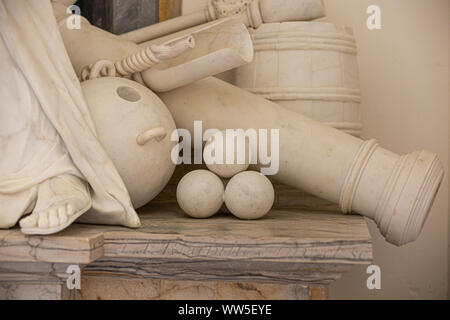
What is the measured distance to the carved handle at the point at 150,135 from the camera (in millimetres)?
1966

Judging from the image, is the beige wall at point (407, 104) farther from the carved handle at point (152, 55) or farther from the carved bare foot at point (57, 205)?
the carved bare foot at point (57, 205)

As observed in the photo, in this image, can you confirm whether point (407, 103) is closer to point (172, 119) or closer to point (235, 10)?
point (235, 10)

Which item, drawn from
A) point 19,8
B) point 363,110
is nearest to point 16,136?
point 19,8

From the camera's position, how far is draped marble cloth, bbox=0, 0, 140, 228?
6.09 feet

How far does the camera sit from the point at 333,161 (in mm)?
2170

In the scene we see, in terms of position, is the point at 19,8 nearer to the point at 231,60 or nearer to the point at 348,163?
the point at 231,60

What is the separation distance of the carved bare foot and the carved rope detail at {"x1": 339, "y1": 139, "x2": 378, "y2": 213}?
0.87m

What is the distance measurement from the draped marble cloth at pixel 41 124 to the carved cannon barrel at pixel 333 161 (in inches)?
19.3

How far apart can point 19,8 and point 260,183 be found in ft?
3.02

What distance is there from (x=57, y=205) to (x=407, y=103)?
183cm

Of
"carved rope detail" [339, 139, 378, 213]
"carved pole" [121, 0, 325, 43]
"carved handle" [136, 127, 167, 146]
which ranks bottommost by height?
"carved rope detail" [339, 139, 378, 213]

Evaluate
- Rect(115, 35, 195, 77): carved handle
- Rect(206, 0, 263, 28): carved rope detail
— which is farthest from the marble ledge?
Rect(206, 0, 263, 28): carved rope detail

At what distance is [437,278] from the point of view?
292cm
